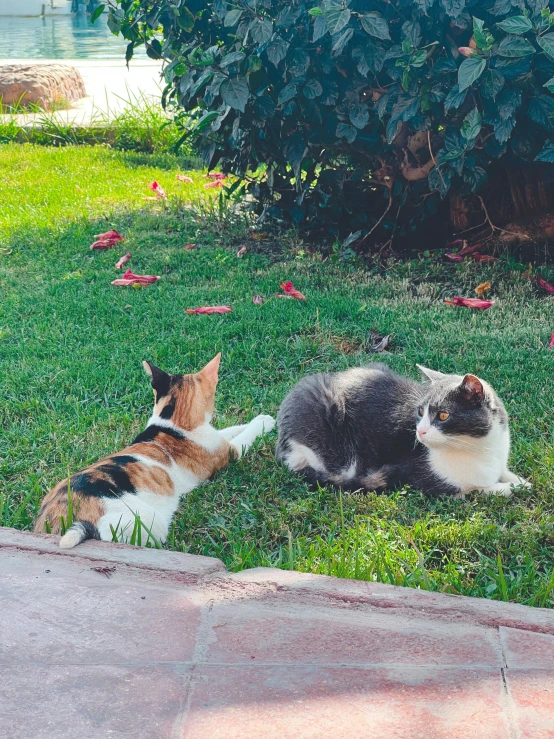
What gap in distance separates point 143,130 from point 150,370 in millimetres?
6949

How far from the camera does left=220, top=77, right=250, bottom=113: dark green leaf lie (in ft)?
16.5

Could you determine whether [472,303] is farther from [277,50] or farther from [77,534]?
[77,534]

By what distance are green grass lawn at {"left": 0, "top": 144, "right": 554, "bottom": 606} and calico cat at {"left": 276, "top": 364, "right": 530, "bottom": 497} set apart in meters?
0.10

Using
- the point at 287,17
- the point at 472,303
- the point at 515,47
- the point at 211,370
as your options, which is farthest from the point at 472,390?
the point at 287,17

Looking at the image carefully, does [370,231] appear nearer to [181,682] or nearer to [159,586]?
[159,586]

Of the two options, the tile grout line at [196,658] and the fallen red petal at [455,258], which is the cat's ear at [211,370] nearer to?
the tile grout line at [196,658]

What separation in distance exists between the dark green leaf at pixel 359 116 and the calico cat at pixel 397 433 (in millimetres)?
2276

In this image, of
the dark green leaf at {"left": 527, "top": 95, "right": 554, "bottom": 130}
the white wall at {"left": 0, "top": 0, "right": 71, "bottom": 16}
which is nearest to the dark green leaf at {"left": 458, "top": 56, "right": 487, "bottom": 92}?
the dark green leaf at {"left": 527, "top": 95, "right": 554, "bottom": 130}

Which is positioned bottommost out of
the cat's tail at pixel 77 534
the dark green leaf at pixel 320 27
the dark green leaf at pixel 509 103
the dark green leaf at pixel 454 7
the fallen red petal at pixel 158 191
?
the fallen red petal at pixel 158 191

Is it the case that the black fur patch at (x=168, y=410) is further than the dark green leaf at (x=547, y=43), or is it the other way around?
the dark green leaf at (x=547, y=43)

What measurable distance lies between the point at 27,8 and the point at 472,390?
33.7 meters

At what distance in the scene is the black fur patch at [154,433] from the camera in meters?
3.36

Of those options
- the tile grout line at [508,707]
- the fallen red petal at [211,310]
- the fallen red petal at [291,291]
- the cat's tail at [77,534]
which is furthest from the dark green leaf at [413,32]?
the tile grout line at [508,707]

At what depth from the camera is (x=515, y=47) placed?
14.5ft
